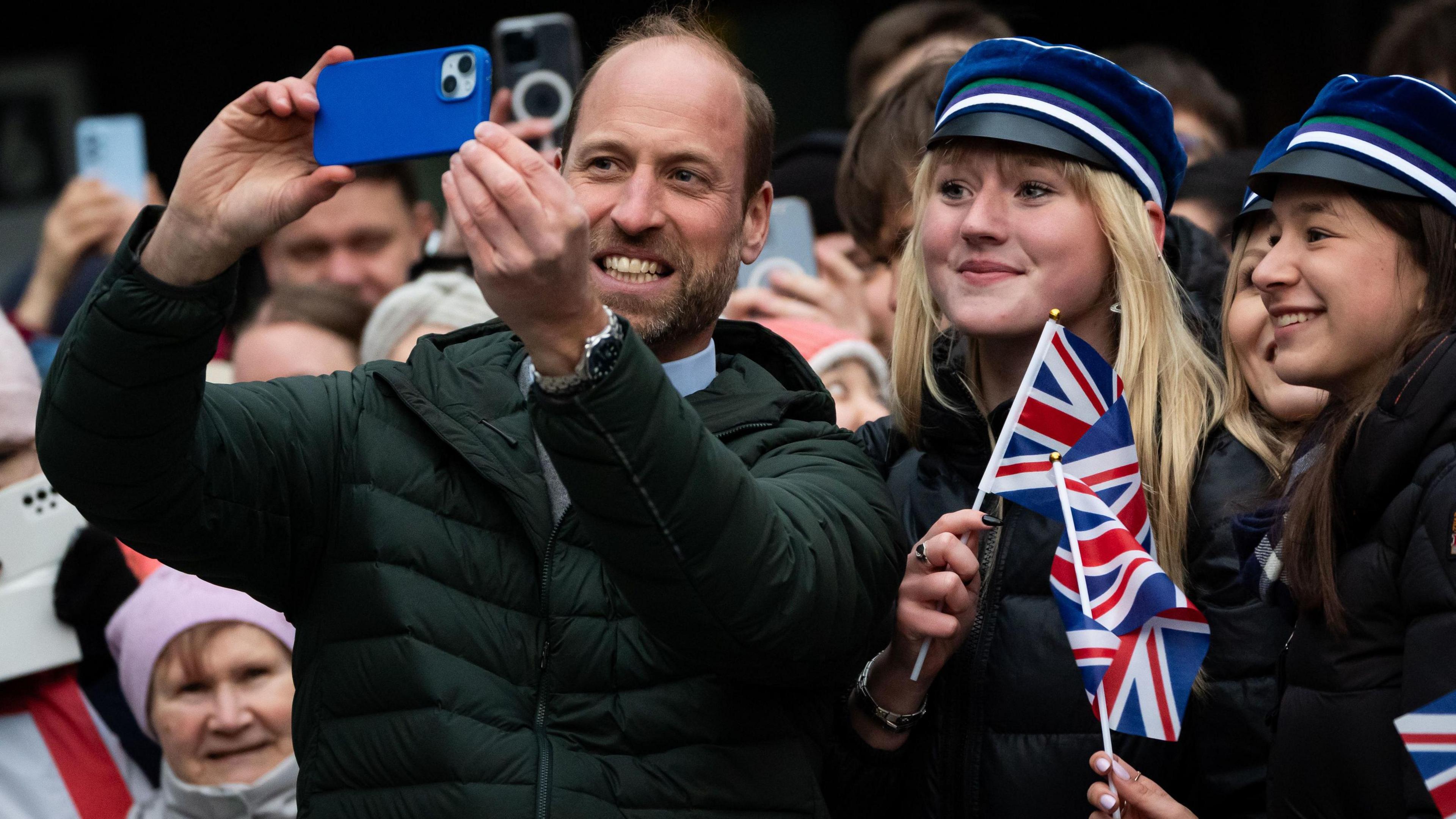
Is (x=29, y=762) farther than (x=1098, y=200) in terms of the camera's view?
Yes

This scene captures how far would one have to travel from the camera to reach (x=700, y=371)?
2521 millimetres

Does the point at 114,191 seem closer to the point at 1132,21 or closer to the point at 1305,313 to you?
the point at 1305,313

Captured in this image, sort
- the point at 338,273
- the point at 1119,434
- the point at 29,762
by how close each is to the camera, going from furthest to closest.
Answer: the point at 338,273 → the point at 29,762 → the point at 1119,434

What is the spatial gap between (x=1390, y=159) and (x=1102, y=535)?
66 cm

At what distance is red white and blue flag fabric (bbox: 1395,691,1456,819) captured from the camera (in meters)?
1.95

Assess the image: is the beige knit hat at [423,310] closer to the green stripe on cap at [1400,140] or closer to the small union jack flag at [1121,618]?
the small union jack flag at [1121,618]

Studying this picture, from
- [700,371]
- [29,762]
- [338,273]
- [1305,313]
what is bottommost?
[29,762]

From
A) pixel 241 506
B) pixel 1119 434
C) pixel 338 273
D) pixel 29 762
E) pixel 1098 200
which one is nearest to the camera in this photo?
pixel 241 506

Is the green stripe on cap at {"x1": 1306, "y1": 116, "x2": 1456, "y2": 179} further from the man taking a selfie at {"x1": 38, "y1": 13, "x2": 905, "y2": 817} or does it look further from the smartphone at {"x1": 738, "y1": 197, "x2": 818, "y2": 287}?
the smartphone at {"x1": 738, "y1": 197, "x2": 818, "y2": 287}

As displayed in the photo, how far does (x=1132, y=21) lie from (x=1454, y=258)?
19.7ft

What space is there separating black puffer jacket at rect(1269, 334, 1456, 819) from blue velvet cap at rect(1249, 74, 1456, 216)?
10.4 inches

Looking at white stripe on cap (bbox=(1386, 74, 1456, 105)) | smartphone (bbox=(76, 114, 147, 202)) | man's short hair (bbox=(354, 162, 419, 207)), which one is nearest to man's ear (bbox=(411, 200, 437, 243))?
man's short hair (bbox=(354, 162, 419, 207))

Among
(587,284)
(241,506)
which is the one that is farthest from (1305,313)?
(241,506)

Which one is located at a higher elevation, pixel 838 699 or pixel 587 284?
pixel 587 284
